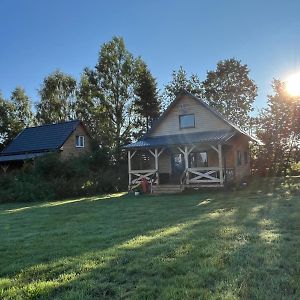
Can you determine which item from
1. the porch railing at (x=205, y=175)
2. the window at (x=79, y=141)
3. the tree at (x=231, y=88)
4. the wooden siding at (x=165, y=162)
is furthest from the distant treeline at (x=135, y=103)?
the porch railing at (x=205, y=175)

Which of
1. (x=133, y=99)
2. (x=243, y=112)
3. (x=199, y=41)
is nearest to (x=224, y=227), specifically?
(x=199, y=41)

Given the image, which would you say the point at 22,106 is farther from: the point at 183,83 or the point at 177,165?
the point at 177,165

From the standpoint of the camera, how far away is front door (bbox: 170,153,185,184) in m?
23.8

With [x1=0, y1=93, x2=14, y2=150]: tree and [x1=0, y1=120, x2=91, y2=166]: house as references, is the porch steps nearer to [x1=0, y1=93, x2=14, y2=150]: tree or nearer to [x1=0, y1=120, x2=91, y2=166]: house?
[x1=0, y1=120, x2=91, y2=166]: house

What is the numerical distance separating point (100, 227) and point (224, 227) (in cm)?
303

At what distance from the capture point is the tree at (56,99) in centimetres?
5122

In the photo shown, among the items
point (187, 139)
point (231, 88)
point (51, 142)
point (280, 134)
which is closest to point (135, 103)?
point (51, 142)

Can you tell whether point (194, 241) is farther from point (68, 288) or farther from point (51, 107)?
point (51, 107)

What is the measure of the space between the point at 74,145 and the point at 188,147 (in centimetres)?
1519

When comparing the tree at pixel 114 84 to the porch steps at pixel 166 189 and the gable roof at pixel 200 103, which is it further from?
the porch steps at pixel 166 189

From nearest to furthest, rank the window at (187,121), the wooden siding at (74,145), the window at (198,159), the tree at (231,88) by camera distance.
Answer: the window at (198,159), the window at (187,121), the wooden siding at (74,145), the tree at (231,88)

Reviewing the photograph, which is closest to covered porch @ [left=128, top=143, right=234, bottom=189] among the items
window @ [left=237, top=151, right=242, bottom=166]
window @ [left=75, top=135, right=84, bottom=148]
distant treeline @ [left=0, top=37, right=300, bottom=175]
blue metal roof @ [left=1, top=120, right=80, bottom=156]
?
window @ [left=237, top=151, right=242, bottom=166]

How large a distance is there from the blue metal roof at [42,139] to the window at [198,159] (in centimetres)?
Answer: 1285

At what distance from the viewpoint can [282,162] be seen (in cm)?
3114
